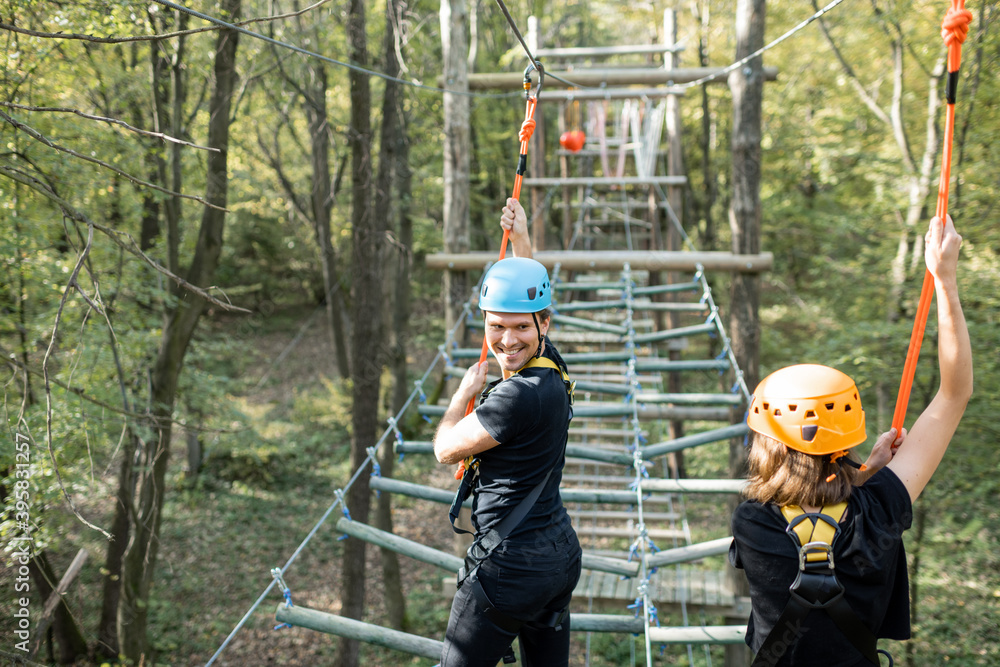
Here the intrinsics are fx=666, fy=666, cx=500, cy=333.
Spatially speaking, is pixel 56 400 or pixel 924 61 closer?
pixel 56 400

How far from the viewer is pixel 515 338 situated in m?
1.62

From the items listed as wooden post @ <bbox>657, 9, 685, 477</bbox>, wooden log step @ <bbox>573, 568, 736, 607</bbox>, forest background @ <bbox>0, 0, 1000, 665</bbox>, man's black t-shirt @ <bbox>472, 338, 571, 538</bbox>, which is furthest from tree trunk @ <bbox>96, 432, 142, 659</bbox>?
wooden post @ <bbox>657, 9, 685, 477</bbox>

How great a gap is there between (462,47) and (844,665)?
18.5 ft

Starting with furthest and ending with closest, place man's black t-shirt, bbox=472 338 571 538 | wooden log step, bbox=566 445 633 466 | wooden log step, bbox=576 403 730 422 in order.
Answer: wooden log step, bbox=576 403 730 422 < wooden log step, bbox=566 445 633 466 < man's black t-shirt, bbox=472 338 571 538

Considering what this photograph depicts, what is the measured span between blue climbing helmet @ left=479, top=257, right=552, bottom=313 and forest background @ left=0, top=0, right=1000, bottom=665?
798mm

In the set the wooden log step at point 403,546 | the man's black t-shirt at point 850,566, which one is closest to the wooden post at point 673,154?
the wooden log step at point 403,546

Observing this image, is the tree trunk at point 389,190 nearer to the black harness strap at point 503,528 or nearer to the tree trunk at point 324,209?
the tree trunk at point 324,209

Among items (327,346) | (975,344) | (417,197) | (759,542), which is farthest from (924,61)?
(327,346)

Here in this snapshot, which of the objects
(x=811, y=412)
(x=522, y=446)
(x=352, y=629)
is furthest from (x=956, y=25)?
(x=352, y=629)

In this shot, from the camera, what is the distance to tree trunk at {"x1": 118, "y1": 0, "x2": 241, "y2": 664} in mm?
5461

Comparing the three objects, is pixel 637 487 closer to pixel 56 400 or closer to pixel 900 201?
pixel 56 400

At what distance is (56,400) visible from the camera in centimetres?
495

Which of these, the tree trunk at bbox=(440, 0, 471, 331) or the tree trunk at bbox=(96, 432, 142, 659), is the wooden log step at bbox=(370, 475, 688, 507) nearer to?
the tree trunk at bbox=(440, 0, 471, 331)

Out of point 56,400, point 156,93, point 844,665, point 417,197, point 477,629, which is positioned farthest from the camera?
point 417,197
